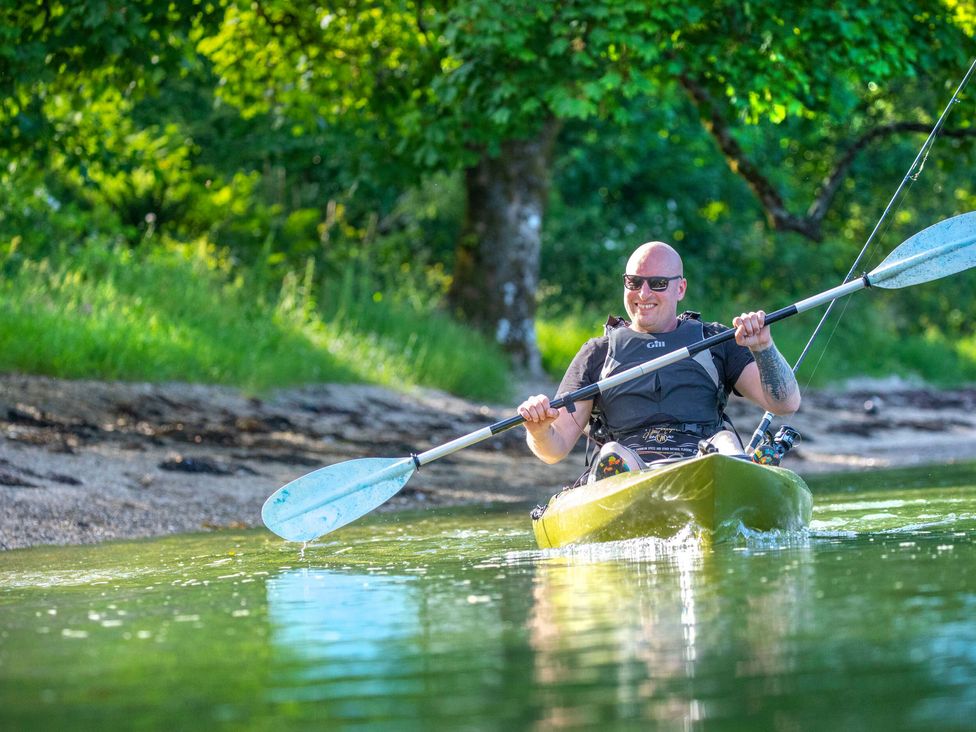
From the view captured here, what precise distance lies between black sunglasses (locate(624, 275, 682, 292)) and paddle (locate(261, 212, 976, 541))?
25.4 inches

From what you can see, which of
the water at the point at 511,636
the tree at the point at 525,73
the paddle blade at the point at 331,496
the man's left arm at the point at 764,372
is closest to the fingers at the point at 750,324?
the man's left arm at the point at 764,372

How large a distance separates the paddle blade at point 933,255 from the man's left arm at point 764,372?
3.44ft

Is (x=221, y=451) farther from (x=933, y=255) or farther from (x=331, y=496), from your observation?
(x=933, y=255)

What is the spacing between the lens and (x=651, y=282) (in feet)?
23.9

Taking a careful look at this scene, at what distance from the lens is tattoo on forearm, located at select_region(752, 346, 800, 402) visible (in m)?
7.06

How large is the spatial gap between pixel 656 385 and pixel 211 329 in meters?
7.99

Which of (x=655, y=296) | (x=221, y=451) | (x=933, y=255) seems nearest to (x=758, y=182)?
(x=221, y=451)

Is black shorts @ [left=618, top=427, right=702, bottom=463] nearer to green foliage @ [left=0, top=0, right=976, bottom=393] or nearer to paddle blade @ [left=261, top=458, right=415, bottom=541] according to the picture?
paddle blade @ [left=261, top=458, right=415, bottom=541]

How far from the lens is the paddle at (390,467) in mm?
7723

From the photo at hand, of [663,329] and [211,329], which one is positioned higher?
[211,329]

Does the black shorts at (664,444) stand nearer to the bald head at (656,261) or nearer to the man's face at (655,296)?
the man's face at (655,296)

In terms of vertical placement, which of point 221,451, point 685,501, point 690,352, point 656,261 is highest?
point 656,261

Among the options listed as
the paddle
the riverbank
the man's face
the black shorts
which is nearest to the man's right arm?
the paddle

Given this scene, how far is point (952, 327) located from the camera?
33969 mm
